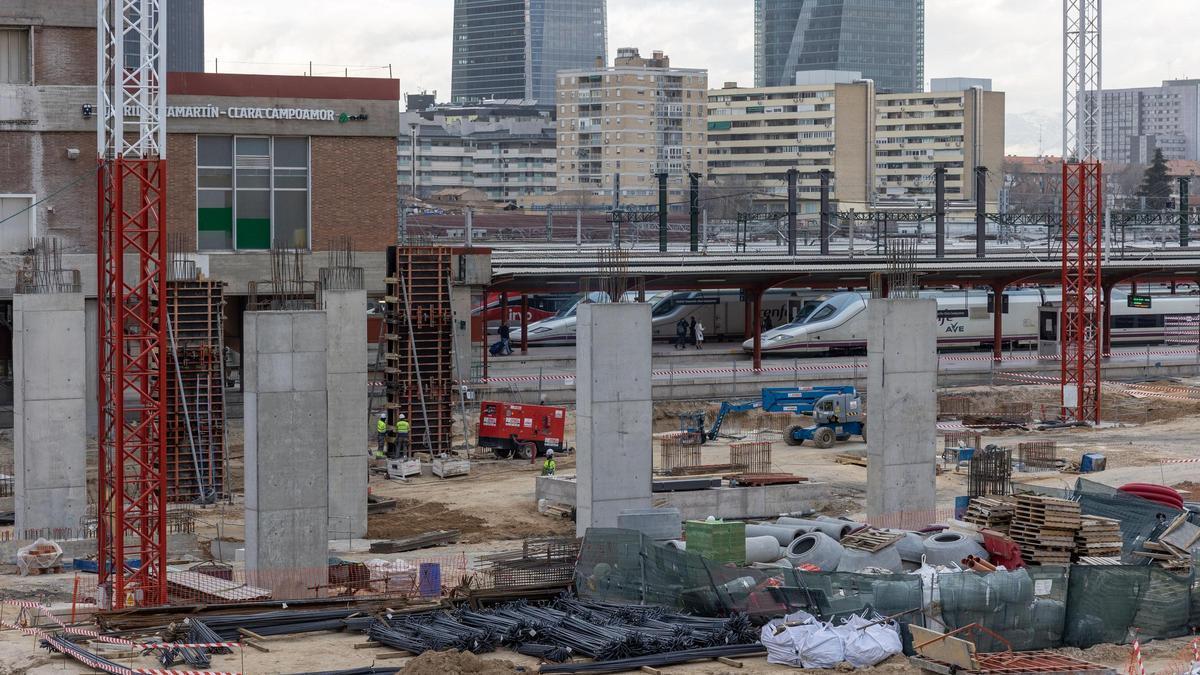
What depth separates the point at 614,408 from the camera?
2870cm

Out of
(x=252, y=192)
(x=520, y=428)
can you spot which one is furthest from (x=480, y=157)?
(x=520, y=428)

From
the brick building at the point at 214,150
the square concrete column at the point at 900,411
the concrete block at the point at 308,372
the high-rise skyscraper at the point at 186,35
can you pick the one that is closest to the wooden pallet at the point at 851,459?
the square concrete column at the point at 900,411

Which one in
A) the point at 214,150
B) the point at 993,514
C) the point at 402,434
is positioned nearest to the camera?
the point at 993,514

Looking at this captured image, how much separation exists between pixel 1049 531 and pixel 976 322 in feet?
132

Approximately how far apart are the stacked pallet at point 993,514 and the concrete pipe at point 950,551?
1.16 meters

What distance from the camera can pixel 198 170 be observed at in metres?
50.8

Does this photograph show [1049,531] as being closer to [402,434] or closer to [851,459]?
[851,459]

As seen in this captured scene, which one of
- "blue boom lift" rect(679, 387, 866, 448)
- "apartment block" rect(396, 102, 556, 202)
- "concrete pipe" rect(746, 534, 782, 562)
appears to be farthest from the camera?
"apartment block" rect(396, 102, 556, 202)

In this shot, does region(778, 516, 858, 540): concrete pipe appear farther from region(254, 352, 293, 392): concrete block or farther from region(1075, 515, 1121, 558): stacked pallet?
region(254, 352, 293, 392): concrete block

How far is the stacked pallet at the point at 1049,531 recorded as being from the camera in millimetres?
26578

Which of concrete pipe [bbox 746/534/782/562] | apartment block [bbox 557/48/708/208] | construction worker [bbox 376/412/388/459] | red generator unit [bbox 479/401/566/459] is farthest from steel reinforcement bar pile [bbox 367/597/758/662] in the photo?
apartment block [bbox 557/48/708/208]

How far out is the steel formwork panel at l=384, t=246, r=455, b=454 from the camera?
140ft

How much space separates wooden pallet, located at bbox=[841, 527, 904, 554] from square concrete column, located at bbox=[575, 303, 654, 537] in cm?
374

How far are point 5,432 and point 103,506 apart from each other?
21840 millimetres
